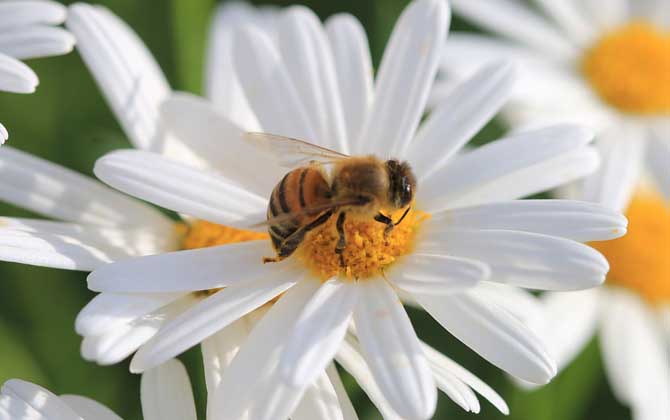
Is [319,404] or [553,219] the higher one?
Result: [553,219]

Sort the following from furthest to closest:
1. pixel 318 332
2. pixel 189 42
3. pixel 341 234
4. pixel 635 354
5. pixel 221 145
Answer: pixel 189 42 < pixel 635 354 < pixel 221 145 < pixel 341 234 < pixel 318 332

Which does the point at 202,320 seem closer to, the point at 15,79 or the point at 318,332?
the point at 318,332

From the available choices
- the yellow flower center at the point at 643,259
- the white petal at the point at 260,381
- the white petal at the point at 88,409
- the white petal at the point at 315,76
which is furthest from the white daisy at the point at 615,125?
the white petal at the point at 88,409

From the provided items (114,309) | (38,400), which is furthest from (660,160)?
(38,400)

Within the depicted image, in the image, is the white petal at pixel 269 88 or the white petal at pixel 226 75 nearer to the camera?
the white petal at pixel 269 88

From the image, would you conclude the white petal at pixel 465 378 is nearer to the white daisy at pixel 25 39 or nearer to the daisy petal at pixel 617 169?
the daisy petal at pixel 617 169

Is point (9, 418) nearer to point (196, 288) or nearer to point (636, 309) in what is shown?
point (196, 288)
